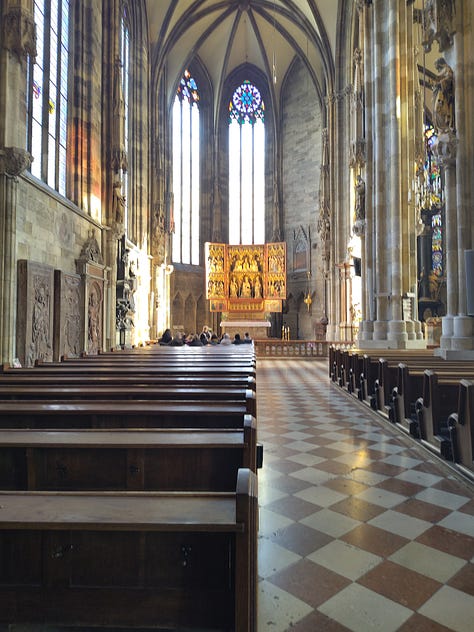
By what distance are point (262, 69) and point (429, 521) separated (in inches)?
1262

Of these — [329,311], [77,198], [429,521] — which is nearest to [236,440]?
[429,521]

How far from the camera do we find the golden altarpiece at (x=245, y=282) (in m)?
23.0

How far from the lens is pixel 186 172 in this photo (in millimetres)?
28734

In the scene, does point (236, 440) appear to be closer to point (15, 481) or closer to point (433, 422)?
point (15, 481)

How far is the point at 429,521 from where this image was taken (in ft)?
10.3

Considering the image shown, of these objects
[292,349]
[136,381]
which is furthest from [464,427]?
[292,349]

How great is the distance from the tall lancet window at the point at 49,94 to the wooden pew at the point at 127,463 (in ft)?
32.6

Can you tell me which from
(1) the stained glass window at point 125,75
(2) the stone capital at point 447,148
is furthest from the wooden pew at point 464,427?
(1) the stained glass window at point 125,75

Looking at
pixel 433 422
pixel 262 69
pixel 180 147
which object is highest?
pixel 262 69

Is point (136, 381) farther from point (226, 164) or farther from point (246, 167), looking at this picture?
point (246, 167)

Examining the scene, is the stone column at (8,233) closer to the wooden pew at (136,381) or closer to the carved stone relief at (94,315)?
the wooden pew at (136,381)

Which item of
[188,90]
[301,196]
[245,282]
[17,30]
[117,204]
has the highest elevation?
[188,90]

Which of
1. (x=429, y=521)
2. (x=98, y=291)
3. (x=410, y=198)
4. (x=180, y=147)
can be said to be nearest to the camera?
(x=429, y=521)

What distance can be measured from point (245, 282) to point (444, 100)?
1552cm
